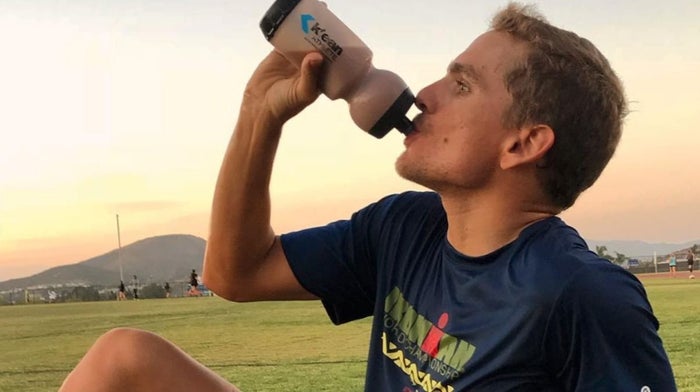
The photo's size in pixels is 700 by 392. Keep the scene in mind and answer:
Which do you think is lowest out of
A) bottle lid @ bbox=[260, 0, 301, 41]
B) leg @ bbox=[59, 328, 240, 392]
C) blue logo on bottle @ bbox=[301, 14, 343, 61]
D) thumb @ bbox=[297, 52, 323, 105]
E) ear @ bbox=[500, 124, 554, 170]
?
leg @ bbox=[59, 328, 240, 392]

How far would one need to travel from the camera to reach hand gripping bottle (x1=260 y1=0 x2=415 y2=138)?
51.9 inches

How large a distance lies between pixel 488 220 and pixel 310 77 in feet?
1.20

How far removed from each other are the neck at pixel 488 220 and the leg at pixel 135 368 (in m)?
0.46

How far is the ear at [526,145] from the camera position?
1.22 m

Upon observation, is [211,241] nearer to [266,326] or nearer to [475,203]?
[475,203]

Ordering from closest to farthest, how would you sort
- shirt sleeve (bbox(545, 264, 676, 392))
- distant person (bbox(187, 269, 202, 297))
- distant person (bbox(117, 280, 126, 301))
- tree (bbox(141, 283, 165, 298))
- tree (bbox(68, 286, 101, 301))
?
shirt sleeve (bbox(545, 264, 676, 392)) → tree (bbox(68, 286, 101, 301)) → distant person (bbox(117, 280, 126, 301)) → distant person (bbox(187, 269, 202, 297)) → tree (bbox(141, 283, 165, 298))

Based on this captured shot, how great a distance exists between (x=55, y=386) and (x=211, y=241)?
3585mm

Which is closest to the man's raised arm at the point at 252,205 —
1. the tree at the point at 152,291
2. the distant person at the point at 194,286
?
the distant person at the point at 194,286

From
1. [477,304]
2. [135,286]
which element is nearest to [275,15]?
[477,304]

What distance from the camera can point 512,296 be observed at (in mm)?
1107

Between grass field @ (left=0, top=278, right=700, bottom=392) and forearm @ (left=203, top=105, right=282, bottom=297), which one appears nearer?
forearm @ (left=203, top=105, right=282, bottom=297)

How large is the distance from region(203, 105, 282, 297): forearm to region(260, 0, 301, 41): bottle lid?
167 mm

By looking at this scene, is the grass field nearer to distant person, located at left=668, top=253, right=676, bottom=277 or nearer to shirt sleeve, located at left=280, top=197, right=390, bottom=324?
shirt sleeve, located at left=280, top=197, right=390, bottom=324

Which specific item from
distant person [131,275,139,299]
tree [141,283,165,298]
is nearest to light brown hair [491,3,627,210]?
distant person [131,275,139,299]
